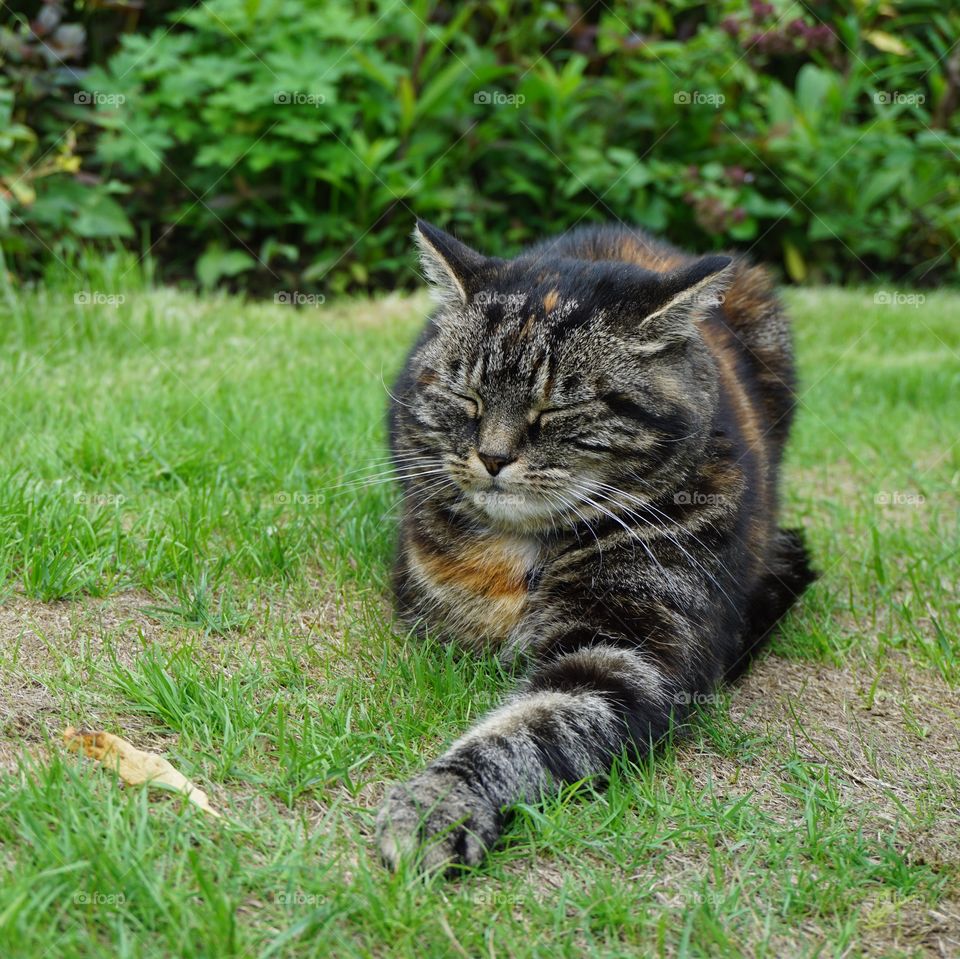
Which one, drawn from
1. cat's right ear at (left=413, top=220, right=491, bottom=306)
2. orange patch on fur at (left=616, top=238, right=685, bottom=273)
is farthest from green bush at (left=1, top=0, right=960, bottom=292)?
cat's right ear at (left=413, top=220, right=491, bottom=306)

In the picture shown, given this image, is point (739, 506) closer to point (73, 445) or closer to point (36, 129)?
point (73, 445)

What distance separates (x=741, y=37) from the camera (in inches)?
290

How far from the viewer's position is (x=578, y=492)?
2.62 metres

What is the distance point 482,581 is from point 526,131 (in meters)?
4.93

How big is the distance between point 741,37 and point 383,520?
5316mm

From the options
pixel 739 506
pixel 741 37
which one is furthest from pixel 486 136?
pixel 739 506

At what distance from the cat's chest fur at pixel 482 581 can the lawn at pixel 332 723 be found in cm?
11

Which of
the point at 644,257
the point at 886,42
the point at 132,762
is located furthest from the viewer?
the point at 886,42

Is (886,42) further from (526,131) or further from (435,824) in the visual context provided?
(435,824)

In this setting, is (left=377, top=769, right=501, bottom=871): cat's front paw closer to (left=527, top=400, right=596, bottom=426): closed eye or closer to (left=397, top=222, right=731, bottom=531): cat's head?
(left=397, top=222, right=731, bottom=531): cat's head

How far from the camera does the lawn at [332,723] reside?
1888 mm

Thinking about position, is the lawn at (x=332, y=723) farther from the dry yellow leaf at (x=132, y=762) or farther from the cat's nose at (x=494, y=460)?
the cat's nose at (x=494, y=460)

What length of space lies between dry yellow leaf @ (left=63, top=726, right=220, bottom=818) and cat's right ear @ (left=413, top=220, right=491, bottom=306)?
1.35m

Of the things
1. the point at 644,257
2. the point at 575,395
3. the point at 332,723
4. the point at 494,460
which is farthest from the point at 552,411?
the point at 644,257
